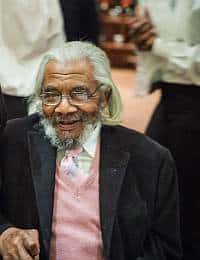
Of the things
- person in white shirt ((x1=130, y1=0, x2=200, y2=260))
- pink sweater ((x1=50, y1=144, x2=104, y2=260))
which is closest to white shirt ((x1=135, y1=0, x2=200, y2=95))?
person in white shirt ((x1=130, y1=0, x2=200, y2=260))

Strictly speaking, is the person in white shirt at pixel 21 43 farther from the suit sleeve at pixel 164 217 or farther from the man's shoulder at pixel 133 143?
the suit sleeve at pixel 164 217

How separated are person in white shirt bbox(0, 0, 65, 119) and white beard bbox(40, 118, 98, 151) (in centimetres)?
56

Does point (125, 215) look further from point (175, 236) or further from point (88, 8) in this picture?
point (88, 8)

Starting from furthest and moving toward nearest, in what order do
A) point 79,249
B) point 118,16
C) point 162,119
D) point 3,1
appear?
point 118,16 → point 162,119 → point 3,1 → point 79,249

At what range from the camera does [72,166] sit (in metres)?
1.76

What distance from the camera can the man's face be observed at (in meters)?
1.71

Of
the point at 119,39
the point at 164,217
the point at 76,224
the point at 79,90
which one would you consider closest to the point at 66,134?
the point at 79,90

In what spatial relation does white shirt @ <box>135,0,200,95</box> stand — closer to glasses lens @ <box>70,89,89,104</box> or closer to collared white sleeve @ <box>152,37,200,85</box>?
collared white sleeve @ <box>152,37,200,85</box>

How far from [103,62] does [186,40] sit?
640 millimetres

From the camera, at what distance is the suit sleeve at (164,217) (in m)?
1.77

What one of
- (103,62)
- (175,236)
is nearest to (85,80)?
(103,62)

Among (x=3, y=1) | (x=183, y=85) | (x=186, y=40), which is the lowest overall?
(x=183, y=85)

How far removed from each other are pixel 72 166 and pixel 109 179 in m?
0.11

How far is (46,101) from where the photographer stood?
173 cm
